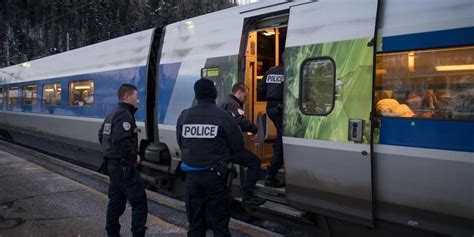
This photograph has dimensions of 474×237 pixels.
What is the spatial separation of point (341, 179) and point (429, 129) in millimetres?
994

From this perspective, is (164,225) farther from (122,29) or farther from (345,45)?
(122,29)

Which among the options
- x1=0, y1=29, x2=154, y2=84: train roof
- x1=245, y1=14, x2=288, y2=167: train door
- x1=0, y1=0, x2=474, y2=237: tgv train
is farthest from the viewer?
x1=0, y1=29, x2=154, y2=84: train roof

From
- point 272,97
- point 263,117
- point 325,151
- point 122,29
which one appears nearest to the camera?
point 325,151

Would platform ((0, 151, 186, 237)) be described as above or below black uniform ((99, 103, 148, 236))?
below

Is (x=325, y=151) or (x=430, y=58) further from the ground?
(x=430, y=58)

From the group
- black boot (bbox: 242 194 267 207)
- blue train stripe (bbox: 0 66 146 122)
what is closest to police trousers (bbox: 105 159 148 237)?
black boot (bbox: 242 194 267 207)

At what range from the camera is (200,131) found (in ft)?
12.6

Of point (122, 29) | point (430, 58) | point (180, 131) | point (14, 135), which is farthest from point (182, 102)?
point (122, 29)

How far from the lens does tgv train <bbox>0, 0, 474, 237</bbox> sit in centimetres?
360

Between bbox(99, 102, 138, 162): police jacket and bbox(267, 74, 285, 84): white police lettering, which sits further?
bbox(267, 74, 285, 84): white police lettering

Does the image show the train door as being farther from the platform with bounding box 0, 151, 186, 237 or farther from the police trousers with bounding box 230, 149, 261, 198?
the platform with bounding box 0, 151, 186, 237

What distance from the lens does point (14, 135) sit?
59.3 feet

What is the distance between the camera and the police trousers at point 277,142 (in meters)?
5.39

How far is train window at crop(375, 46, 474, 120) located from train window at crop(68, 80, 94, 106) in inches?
298
